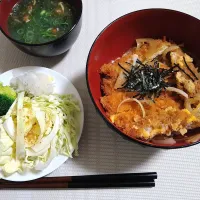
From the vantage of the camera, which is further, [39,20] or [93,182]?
[39,20]

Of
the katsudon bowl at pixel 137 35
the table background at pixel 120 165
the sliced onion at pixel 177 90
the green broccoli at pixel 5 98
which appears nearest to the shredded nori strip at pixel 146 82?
the sliced onion at pixel 177 90

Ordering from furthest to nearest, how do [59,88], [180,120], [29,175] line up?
[59,88]
[29,175]
[180,120]

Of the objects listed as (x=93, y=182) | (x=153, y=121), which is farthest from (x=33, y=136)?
(x=153, y=121)

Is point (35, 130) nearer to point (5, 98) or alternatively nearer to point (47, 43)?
point (5, 98)

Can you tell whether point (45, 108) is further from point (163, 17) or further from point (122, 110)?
point (163, 17)

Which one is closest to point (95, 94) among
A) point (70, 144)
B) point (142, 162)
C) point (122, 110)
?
point (122, 110)

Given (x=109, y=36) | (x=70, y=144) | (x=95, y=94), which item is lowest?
(x=70, y=144)

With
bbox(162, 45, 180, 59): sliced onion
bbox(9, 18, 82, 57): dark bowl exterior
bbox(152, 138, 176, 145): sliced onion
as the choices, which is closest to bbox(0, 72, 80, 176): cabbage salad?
bbox(9, 18, 82, 57): dark bowl exterior
